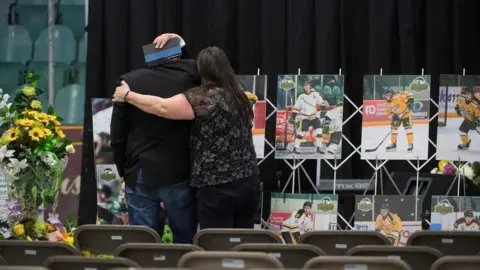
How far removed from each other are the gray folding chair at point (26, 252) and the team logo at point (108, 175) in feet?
8.86

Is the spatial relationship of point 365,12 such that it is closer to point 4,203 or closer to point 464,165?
point 464,165

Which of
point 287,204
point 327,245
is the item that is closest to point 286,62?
point 287,204

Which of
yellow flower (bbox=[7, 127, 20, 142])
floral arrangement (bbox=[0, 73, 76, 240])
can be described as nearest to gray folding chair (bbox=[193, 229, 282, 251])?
floral arrangement (bbox=[0, 73, 76, 240])

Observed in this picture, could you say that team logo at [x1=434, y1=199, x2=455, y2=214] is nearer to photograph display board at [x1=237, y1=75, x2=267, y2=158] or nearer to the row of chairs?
photograph display board at [x1=237, y1=75, x2=267, y2=158]

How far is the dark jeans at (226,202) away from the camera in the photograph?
5.16 m

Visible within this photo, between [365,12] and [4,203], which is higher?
[365,12]

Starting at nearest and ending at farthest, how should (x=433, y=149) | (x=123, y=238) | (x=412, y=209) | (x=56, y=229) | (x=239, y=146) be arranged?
(x=123, y=238) < (x=239, y=146) < (x=56, y=229) < (x=412, y=209) < (x=433, y=149)

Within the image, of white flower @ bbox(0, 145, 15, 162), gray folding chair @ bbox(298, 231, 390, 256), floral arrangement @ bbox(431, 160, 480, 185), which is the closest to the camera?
gray folding chair @ bbox(298, 231, 390, 256)

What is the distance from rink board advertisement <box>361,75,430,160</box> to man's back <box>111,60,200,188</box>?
1.76m

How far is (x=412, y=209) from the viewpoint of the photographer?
6.54 m

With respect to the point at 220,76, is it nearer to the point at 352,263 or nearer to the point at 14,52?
the point at 352,263

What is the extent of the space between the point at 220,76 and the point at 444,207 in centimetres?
229

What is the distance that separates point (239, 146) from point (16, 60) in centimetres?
384

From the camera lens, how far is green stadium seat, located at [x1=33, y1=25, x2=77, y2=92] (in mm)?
8305
